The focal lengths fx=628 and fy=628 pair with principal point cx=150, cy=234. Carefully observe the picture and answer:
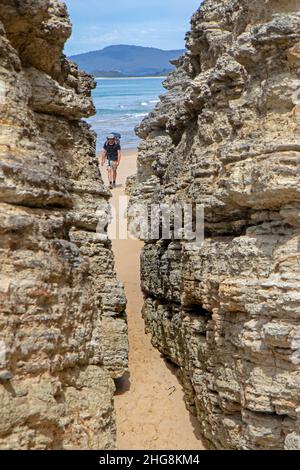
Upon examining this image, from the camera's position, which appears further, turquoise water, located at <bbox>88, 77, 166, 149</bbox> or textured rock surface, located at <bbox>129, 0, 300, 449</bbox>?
turquoise water, located at <bbox>88, 77, 166, 149</bbox>

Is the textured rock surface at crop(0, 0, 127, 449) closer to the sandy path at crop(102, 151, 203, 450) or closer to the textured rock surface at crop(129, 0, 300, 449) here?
the textured rock surface at crop(129, 0, 300, 449)

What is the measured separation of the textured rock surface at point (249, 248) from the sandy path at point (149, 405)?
1.10ft

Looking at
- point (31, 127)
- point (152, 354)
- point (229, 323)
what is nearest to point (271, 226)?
point (229, 323)

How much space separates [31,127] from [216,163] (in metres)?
3.42

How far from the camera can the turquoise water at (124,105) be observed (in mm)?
38531

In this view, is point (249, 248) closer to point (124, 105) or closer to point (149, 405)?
point (149, 405)

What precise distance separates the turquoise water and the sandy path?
22217mm

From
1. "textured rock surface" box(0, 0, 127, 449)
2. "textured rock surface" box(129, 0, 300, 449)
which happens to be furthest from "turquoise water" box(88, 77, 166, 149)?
"textured rock surface" box(0, 0, 127, 449)

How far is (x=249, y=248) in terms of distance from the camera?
566 centimetres

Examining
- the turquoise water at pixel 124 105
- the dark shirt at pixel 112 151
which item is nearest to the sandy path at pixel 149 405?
the dark shirt at pixel 112 151

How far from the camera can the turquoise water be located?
38531 millimetres

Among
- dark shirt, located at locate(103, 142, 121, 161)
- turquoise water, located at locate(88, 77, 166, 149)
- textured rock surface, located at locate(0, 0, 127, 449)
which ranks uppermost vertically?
turquoise water, located at locate(88, 77, 166, 149)

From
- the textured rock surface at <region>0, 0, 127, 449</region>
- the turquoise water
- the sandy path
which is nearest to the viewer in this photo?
the textured rock surface at <region>0, 0, 127, 449</region>

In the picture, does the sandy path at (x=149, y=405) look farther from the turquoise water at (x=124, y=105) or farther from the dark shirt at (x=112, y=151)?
the turquoise water at (x=124, y=105)
